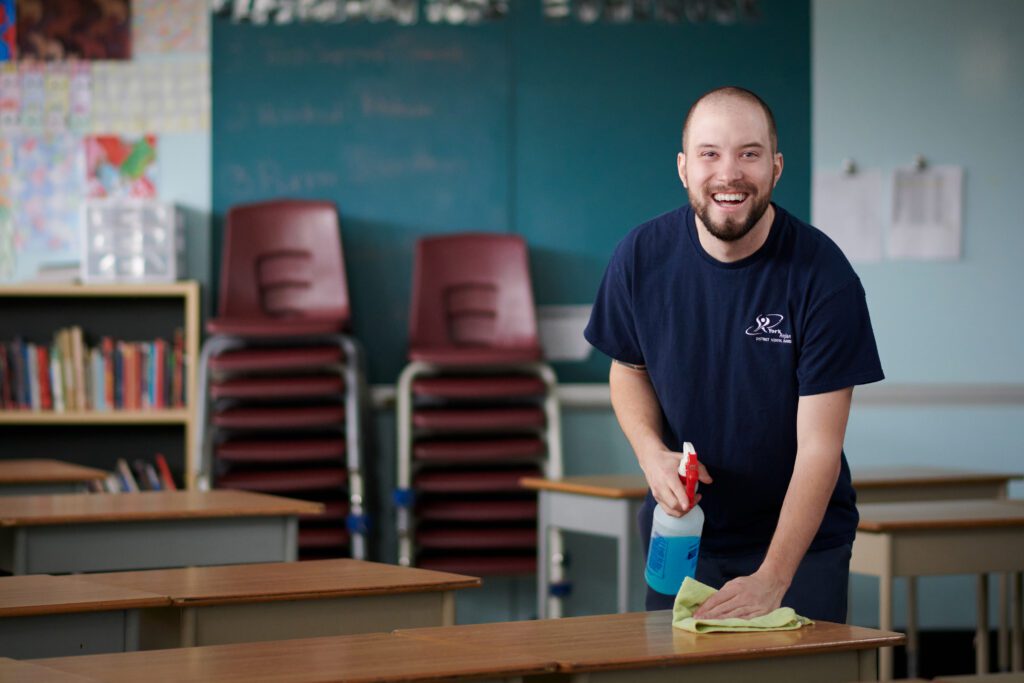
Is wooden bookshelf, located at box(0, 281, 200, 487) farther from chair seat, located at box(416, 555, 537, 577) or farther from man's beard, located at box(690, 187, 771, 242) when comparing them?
man's beard, located at box(690, 187, 771, 242)

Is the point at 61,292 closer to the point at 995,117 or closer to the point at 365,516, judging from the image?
the point at 365,516

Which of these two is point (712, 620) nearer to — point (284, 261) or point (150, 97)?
point (284, 261)

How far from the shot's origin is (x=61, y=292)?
5039 millimetres

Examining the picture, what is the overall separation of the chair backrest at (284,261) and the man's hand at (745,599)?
322cm

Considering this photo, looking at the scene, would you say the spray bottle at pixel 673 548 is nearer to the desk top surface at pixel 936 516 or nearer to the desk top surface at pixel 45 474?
the desk top surface at pixel 936 516

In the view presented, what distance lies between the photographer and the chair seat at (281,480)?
4902 mm

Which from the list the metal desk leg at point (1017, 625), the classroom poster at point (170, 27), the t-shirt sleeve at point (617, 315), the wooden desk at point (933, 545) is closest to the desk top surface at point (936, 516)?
the wooden desk at point (933, 545)

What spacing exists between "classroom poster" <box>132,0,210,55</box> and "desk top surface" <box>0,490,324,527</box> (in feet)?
7.33

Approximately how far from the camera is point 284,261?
521cm

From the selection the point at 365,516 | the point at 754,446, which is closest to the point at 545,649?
the point at 754,446

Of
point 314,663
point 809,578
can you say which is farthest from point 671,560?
A: point 314,663

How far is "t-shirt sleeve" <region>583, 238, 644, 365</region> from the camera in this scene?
2381mm

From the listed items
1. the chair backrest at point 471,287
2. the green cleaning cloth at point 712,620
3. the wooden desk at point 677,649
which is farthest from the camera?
the chair backrest at point 471,287

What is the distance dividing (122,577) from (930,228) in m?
3.95
